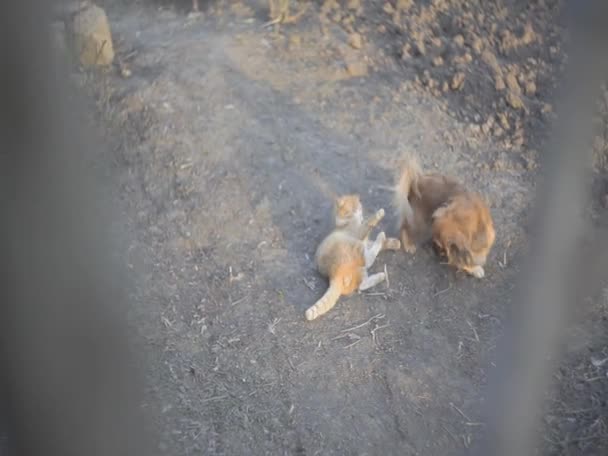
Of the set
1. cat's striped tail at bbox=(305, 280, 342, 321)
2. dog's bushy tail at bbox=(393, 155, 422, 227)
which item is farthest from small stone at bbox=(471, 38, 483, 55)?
cat's striped tail at bbox=(305, 280, 342, 321)

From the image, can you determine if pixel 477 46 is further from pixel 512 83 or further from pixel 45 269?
pixel 45 269

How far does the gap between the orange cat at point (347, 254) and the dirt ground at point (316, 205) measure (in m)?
0.07

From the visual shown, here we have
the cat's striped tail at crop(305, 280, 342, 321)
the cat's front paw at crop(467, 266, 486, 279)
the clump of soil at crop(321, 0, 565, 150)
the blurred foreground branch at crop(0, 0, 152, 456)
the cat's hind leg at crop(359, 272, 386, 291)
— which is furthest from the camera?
the clump of soil at crop(321, 0, 565, 150)

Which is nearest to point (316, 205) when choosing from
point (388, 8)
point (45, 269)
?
point (388, 8)

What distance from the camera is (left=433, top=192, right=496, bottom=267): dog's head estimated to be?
3.36 metres

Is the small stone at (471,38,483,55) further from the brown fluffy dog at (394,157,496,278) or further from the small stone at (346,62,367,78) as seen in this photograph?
the brown fluffy dog at (394,157,496,278)

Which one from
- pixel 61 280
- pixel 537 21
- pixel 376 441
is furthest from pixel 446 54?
pixel 61 280

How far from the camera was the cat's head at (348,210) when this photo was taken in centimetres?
337

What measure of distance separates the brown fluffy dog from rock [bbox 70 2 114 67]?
1.79 metres

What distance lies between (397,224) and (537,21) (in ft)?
5.67

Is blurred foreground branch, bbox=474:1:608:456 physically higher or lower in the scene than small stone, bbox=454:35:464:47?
higher

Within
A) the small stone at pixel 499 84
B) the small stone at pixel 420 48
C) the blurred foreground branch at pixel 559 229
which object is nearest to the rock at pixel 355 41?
the small stone at pixel 420 48

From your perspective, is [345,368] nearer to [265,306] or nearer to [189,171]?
[265,306]

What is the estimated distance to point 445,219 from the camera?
3369 mm
